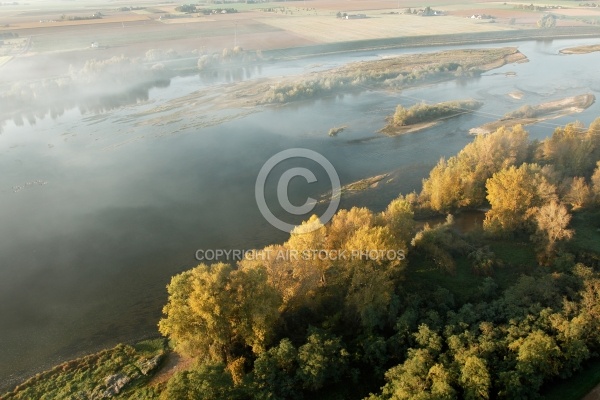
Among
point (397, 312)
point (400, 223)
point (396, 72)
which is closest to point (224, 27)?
point (396, 72)

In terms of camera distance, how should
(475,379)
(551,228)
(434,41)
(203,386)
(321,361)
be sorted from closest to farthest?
(203,386)
(475,379)
(321,361)
(551,228)
(434,41)

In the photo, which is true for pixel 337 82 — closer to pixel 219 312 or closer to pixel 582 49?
pixel 219 312

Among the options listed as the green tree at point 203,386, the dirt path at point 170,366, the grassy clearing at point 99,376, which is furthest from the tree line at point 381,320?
the grassy clearing at point 99,376

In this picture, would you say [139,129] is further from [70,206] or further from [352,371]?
[352,371]

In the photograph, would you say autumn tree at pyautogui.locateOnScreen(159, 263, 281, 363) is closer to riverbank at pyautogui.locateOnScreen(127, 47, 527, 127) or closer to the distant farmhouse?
riverbank at pyautogui.locateOnScreen(127, 47, 527, 127)

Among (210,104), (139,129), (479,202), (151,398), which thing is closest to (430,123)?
(479,202)

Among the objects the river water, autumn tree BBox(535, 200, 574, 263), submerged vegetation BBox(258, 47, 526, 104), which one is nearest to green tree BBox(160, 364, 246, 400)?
the river water
